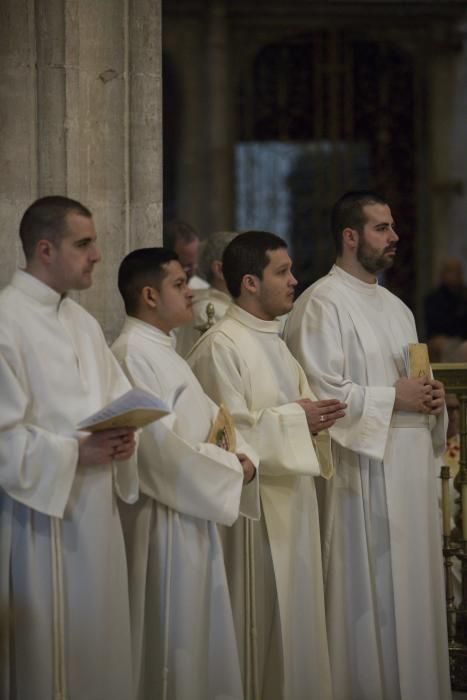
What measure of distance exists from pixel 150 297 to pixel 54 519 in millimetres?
969

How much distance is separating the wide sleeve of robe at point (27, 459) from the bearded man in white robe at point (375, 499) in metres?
1.67

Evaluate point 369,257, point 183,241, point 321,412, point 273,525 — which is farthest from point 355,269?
point 183,241

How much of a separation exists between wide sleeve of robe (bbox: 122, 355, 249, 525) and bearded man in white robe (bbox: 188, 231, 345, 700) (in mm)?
454

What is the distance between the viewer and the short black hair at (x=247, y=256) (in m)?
6.46

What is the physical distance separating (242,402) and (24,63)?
5.38 ft

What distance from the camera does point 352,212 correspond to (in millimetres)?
6898

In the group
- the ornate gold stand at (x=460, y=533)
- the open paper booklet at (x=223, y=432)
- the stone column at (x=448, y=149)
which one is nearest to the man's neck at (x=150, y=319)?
the open paper booklet at (x=223, y=432)

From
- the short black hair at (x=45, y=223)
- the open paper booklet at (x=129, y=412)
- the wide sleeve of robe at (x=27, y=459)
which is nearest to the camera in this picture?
the open paper booklet at (x=129, y=412)

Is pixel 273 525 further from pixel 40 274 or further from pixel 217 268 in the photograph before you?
pixel 217 268

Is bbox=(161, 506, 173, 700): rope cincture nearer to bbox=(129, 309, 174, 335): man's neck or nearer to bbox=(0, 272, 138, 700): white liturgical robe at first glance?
bbox=(0, 272, 138, 700): white liturgical robe

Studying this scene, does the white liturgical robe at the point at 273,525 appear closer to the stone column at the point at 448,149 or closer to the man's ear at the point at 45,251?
the man's ear at the point at 45,251

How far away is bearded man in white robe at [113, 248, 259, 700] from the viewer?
229 inches

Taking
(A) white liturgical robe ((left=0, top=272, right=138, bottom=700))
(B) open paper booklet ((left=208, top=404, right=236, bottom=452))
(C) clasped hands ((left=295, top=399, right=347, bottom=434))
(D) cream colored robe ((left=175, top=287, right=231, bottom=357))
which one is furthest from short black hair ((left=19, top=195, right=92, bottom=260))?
(D) cream colored robe ((left=175, top=287, right=231, bottom=357))

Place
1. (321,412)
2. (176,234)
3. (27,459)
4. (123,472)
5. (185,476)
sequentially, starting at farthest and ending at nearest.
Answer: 1. (176,234)
2. (321,412)
3. (185,476)
4. (123,472)
5. (27,459)
